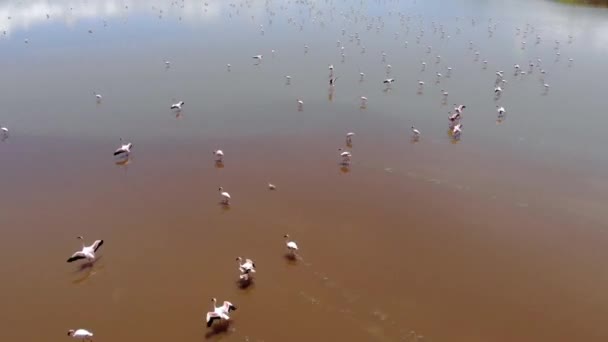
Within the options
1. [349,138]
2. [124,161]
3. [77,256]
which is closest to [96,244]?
[77,256]

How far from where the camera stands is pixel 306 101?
24.6m

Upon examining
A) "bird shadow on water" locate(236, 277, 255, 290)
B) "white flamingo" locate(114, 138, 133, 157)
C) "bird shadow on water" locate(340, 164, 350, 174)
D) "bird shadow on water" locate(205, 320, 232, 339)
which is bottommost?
"bird shadow on water" locate(205, 320, 232, 339)

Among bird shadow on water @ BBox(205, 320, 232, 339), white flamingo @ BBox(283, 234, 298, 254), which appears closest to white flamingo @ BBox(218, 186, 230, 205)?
white flamingo @ BBox(283, 234, 298, 254)

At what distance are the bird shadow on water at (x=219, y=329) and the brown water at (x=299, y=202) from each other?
0.06 m

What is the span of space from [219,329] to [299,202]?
591cm

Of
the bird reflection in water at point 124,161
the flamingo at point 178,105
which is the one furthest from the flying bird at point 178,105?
the bird reflection in water at point 124,161

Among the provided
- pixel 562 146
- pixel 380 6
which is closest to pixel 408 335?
pixel 562 146

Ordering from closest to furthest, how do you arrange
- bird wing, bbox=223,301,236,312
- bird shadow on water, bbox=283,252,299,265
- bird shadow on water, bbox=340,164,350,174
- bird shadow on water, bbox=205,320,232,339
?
bird shadow on water, bbox=205,320,232,339 < bird wing, bbox=223,301,236,312 < bird shadow on water, bbox=283,252,299,265 < bird shadow on water, bbox=340,164,350,174

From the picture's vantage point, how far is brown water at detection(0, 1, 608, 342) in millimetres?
12836

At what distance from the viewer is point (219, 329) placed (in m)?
12.3

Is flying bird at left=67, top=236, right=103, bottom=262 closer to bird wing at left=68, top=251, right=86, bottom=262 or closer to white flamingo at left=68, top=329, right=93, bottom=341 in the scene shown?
bird wing at left=68, top=251, right=86, bottom=262

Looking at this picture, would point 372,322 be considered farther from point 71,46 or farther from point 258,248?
point 71,46

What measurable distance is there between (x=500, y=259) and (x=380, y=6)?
104 feet

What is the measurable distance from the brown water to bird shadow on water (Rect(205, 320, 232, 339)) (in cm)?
6
